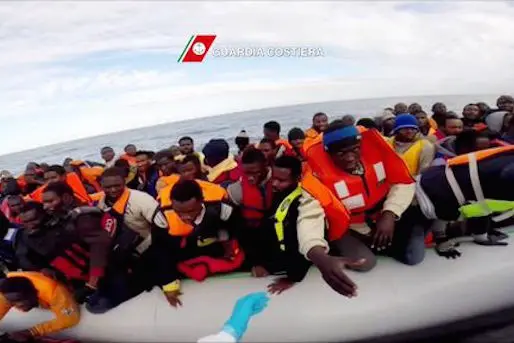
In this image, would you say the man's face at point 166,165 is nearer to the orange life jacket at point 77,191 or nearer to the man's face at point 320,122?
the orange life jacket at point 77,191

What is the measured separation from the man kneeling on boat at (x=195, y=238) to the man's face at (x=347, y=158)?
2.13ft

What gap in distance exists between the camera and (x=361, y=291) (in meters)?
2.61

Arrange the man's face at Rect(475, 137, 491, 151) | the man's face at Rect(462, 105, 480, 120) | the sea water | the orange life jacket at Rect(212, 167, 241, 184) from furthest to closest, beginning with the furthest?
the sea water, the man's face at Rect(462, 105, 480, 120), the orange life jacket at Rect(212, 167, 241, 184), the man's face at Rect(475, 137, 491, 151)

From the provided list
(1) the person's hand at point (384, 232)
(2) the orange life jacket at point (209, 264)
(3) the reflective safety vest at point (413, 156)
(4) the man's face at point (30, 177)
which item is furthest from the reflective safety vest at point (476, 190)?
(4) the man's face at point (30, 177)

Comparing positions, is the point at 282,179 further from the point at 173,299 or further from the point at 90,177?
the point at 90,177

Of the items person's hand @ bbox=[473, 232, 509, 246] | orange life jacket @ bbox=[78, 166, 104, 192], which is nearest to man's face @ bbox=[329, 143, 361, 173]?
person's hand @ bbox=[473, 232, 509, 246]

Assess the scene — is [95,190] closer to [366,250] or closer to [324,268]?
[366,250]

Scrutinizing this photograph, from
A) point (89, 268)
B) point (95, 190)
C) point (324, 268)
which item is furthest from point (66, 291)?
point (95, 190)

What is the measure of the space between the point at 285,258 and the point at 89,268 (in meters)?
1.12

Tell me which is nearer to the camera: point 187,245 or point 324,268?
point 324,268

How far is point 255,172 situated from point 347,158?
0.58m

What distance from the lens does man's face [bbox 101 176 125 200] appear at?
2900 millimetres

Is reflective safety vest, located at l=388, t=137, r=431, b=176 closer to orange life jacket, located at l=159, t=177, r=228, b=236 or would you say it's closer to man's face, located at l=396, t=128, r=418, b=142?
man's face, located at l=396, t=128, r=418, b=142

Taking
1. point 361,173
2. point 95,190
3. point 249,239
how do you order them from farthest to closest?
point 95,190 < point 249,239 < point 361,173
